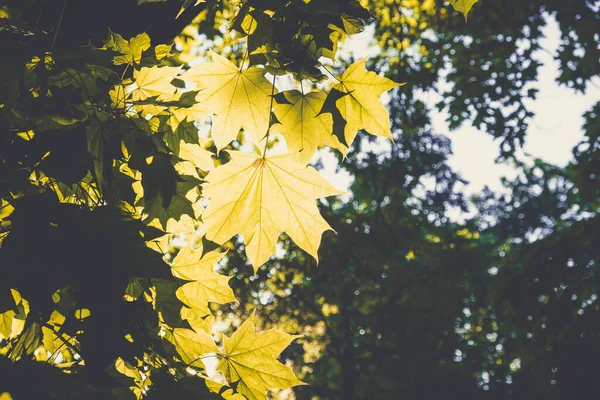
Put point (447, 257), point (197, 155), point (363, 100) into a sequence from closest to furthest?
point (363, 100), point (197, 155), point (447, 257)

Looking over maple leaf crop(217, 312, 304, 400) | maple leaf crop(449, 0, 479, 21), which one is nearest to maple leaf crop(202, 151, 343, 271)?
maple leaf crop(217, 312, 304, 400)

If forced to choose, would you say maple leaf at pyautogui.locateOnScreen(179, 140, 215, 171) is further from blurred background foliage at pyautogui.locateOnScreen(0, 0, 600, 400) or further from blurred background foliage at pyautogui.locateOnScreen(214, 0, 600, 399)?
blurred background foliage at pyautogui.locateOnScreen(214, 0, 600, 399)

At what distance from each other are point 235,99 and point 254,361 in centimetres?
109

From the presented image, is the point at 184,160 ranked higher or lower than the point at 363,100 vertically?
lower

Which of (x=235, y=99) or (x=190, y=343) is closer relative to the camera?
(x=190, y=343)

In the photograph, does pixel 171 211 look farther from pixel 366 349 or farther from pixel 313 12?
pixel 366 349

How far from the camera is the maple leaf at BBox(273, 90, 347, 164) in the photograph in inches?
69.7

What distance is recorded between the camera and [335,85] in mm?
1646

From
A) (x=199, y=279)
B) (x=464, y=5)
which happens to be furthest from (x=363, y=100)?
(x=199, y=279)

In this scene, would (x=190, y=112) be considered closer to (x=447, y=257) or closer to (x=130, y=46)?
(x=130, y=46)

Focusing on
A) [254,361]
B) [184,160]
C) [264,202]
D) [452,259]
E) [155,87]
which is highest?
[452,259]

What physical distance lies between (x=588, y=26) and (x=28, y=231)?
19.0 feet

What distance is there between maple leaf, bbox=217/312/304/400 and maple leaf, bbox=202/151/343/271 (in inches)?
11.7

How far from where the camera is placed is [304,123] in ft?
5.89
